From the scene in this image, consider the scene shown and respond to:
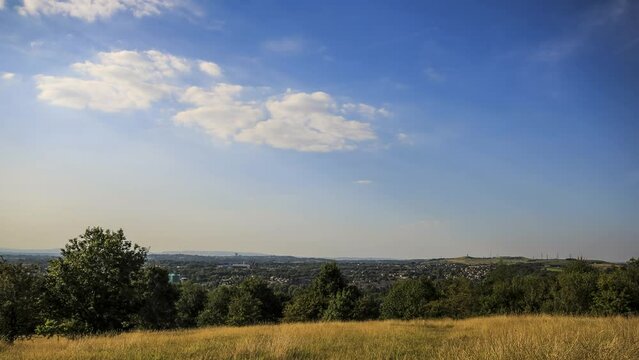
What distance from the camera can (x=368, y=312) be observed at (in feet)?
181

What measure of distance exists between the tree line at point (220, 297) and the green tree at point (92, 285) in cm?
5

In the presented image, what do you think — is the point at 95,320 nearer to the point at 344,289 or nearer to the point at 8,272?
the point at 8,272

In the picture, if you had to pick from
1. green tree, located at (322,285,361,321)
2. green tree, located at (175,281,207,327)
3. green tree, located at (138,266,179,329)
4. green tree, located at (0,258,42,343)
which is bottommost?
green tree, located at (175,281,207,327)

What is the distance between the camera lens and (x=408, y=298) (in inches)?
2692

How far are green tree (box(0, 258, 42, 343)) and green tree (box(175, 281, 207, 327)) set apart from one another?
62179mm

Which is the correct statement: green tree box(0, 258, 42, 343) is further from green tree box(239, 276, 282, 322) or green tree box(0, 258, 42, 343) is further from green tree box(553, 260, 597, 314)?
green tree box(239, 276, 282, 322)

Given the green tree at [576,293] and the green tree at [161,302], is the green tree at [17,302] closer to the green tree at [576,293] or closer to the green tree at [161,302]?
the green tree at [161,302]

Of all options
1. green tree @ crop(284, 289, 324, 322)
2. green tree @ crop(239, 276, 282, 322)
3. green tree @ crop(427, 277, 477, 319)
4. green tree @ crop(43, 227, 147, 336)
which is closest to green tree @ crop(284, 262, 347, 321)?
green tree @ crop(284, 289, 324, 322)

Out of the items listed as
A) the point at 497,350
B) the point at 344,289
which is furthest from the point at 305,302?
the point at 497,350

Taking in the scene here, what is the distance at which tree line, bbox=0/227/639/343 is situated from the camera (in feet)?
66.9

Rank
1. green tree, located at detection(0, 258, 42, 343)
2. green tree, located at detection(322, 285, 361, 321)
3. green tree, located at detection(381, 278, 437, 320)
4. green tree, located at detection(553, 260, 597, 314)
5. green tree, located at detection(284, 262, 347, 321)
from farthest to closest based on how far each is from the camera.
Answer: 1. green tree, located at detection(381, 278, 437, 320)
2. green tree, located at detection(553, 260, 597, 314)
3. green tree, located at detection(284, 262, 347, 321)
4. green tree, located at detection(322, 285, 361, 321)
5. green tree, located at detection(0, 258, 42, 343)

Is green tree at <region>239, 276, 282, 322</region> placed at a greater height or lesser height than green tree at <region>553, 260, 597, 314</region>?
lesser

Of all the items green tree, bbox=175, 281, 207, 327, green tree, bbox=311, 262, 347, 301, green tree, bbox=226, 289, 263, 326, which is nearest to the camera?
green tree, bbox=311, 262, 347, 301

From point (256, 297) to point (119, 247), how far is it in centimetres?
4869
